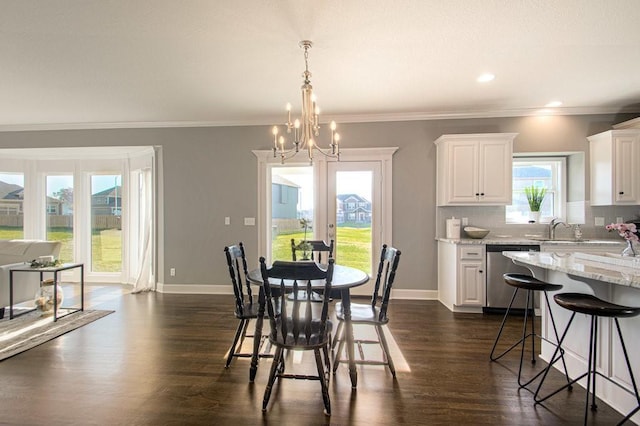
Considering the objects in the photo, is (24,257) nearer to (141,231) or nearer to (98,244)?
(141,231)

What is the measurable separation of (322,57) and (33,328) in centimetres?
393

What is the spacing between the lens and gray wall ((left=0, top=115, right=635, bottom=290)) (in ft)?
14.7

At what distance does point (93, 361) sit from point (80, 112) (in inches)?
136

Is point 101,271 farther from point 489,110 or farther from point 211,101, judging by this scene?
point 489,110

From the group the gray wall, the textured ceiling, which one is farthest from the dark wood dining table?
the gray wall

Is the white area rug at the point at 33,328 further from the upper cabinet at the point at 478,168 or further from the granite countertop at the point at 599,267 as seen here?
the upper cabinet at the point at 478,168

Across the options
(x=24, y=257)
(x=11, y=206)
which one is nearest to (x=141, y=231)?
(x=24, y=257)

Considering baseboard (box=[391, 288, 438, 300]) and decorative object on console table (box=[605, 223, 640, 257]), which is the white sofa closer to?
baseboard (box=[391, 288, 438, 300])

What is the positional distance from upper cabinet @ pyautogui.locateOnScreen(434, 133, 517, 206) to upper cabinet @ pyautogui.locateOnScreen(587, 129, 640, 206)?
1.14 metres

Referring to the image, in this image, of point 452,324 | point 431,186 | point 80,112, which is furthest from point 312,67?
point 80,112

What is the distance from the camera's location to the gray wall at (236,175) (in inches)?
176

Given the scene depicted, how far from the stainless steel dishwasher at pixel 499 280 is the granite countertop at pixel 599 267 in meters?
1.36

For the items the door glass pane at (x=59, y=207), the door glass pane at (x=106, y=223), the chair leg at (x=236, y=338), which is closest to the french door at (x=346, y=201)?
the chair leg at (x=236, y=338)

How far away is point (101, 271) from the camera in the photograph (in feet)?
18.2
